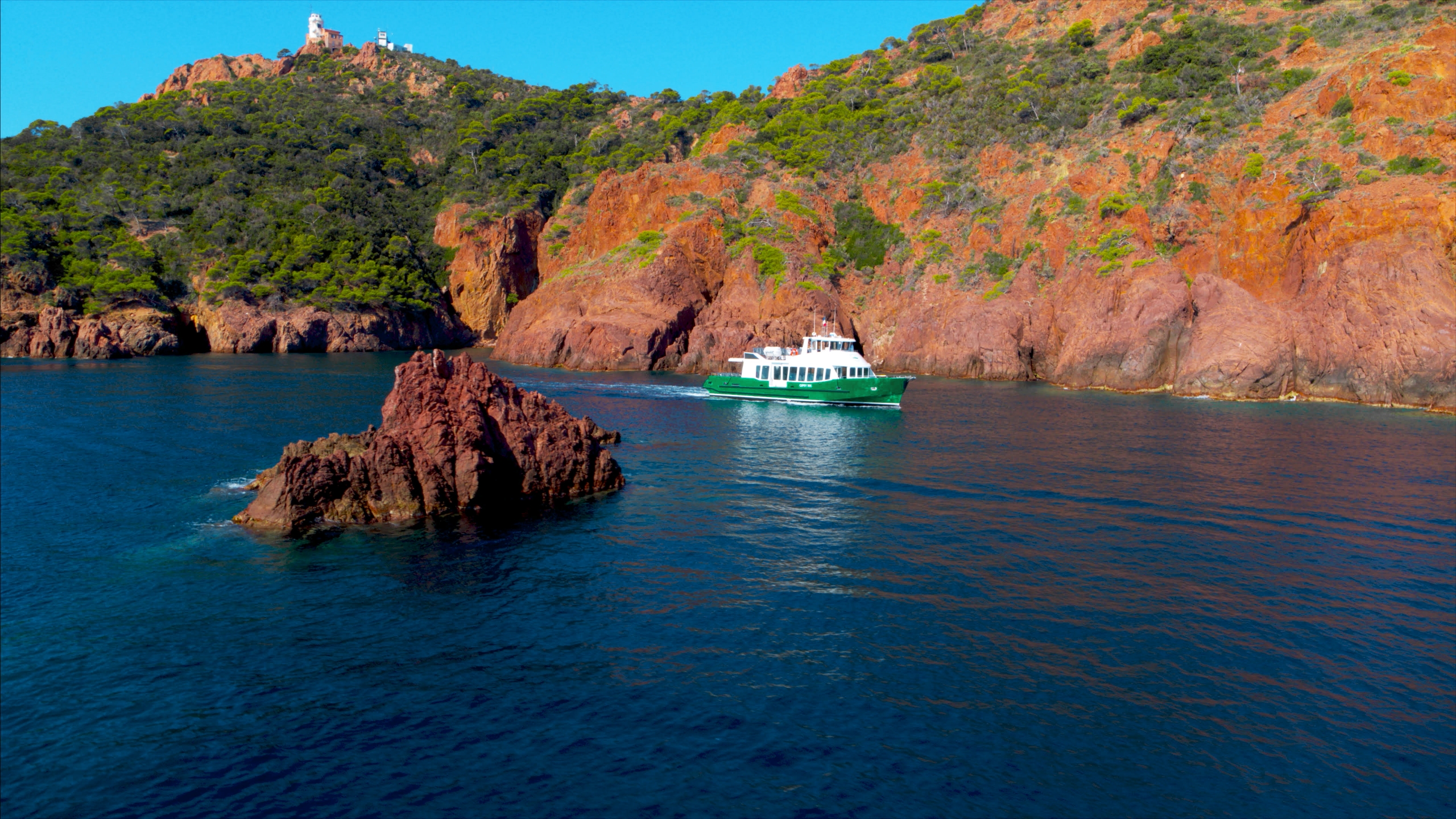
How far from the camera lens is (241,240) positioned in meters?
112

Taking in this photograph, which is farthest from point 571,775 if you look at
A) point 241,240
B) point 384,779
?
point 241,240

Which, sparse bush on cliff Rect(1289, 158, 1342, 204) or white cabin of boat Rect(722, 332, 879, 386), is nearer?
white cabin of boat Rect(722, 332, 879, 386)

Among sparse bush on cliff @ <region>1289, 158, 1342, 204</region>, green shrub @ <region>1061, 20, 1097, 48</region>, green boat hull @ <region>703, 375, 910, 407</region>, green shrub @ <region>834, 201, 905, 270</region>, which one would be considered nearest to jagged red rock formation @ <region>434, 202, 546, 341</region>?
green shrub @ <region>834, 201, 905, 270</region>

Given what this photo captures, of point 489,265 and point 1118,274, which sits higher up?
point 489,265

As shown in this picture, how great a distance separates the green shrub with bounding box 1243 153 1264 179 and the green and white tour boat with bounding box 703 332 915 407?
37.2 meters

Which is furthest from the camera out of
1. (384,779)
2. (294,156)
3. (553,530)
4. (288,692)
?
(294,156)

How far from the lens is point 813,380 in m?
66.3

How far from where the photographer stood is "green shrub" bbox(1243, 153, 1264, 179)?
72.4 m

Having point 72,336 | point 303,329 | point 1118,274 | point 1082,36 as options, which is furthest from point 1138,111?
point 72,336

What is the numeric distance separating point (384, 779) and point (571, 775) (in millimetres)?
3009

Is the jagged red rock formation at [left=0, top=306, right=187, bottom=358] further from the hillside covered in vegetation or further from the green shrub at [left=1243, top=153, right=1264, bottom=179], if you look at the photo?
the green shrub at [left=1243, top=153, right=1264, bottom=179]

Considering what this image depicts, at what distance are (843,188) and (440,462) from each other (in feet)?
288

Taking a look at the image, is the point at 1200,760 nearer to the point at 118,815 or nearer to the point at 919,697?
the point at 919,697

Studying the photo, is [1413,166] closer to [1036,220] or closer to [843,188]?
[1036,220]
